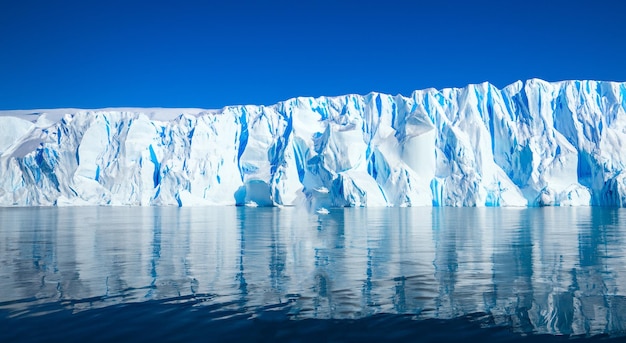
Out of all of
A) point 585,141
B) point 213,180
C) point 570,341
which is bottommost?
point 570,341

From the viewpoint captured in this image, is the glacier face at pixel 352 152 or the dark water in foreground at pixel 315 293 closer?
the dark water in foreground at pixel 315 293

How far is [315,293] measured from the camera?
8.99 meters

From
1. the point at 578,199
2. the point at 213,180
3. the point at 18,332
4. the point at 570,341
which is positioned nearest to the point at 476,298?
the point at 570,341

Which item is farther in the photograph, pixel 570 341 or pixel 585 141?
pixel 585 141

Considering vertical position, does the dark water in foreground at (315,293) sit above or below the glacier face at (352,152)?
below

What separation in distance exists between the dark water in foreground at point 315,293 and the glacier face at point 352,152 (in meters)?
35.4

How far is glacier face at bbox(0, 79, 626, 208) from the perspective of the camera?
59375 millimetres

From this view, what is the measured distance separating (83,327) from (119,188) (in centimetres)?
6634

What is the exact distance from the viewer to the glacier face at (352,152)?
59375 mm

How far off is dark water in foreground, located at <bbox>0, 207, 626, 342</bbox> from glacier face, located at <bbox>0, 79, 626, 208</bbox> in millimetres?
35355

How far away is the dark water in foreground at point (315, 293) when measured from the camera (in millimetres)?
6609

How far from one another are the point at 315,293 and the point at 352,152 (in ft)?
171

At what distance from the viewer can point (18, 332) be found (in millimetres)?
6473

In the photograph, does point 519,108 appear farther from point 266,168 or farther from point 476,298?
point 476,298
